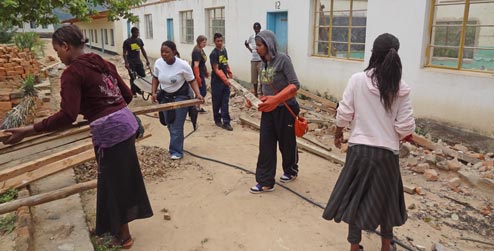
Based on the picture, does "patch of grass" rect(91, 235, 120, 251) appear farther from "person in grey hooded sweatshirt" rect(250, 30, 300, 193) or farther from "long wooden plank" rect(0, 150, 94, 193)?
"person in grey hooded sweatshirt" rect(250, 30, 300, 193)

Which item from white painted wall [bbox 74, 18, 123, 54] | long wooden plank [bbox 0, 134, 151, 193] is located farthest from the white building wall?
white painted wall [bbox 74, 18, 123, 54]

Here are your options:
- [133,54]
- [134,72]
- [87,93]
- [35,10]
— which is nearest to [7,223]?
[87,93]

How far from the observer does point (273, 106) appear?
4.15 m

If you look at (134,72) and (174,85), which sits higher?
(174,85)

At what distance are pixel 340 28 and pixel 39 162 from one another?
716 cm

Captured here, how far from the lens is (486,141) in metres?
6.10

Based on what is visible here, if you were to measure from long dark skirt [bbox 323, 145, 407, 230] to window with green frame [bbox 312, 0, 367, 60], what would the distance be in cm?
624

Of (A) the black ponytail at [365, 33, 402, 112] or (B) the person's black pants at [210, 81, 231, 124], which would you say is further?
(B) the person's black pants at [210, 81, 231, 124]

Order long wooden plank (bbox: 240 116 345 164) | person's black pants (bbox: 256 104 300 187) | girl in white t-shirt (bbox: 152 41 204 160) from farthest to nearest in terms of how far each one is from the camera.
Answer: long wooden plank (bbox: 240 116 345 164)
girl in white t-shirt (bbox: 152 41 204 160)
person's black pants (bbox: 256 104 300 187)

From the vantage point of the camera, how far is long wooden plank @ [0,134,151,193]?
403 cm

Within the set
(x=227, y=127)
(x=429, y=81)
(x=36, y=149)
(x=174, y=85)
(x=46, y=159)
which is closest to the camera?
(x=46, y=159)

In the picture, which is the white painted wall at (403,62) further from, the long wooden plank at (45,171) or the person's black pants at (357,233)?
the long wooden plank at (45,171)

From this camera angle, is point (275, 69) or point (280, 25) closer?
point (275, 69)

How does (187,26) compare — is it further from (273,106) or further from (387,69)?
(387,69)
